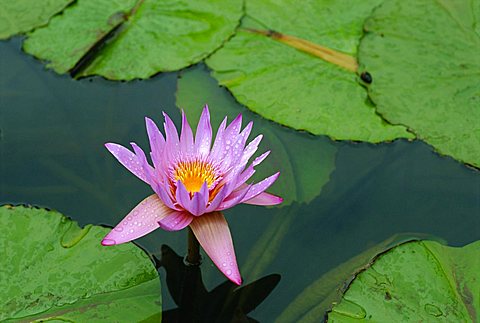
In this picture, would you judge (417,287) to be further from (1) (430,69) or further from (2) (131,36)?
(2) (131,36)

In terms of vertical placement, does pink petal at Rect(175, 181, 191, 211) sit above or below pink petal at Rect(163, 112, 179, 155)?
below

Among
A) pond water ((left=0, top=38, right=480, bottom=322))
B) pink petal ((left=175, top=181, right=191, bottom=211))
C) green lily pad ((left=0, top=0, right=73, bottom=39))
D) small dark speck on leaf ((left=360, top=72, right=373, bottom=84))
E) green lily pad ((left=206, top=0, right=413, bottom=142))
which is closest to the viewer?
pink petal ((left=175, top=181, right=191, bottom=211))

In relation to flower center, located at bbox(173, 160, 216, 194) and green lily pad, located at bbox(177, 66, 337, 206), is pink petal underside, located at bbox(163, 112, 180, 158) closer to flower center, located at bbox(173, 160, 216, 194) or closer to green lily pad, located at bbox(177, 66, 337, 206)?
flower center, located at bbox(173, 160, 216, 194)

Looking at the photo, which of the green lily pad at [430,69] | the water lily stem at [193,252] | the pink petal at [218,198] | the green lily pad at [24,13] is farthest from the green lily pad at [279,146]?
the green lily pad at [24,13]

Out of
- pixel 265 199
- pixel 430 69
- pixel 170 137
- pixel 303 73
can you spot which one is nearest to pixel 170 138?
pixel 170 137

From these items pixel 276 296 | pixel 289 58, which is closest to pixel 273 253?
pixel 276 296

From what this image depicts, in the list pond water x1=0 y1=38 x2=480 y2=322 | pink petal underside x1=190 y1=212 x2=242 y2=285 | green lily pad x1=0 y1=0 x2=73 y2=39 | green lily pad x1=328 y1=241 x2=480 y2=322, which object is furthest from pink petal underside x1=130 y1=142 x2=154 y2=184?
green lily pad x1=0 y1=0 x2=73 y2=39
